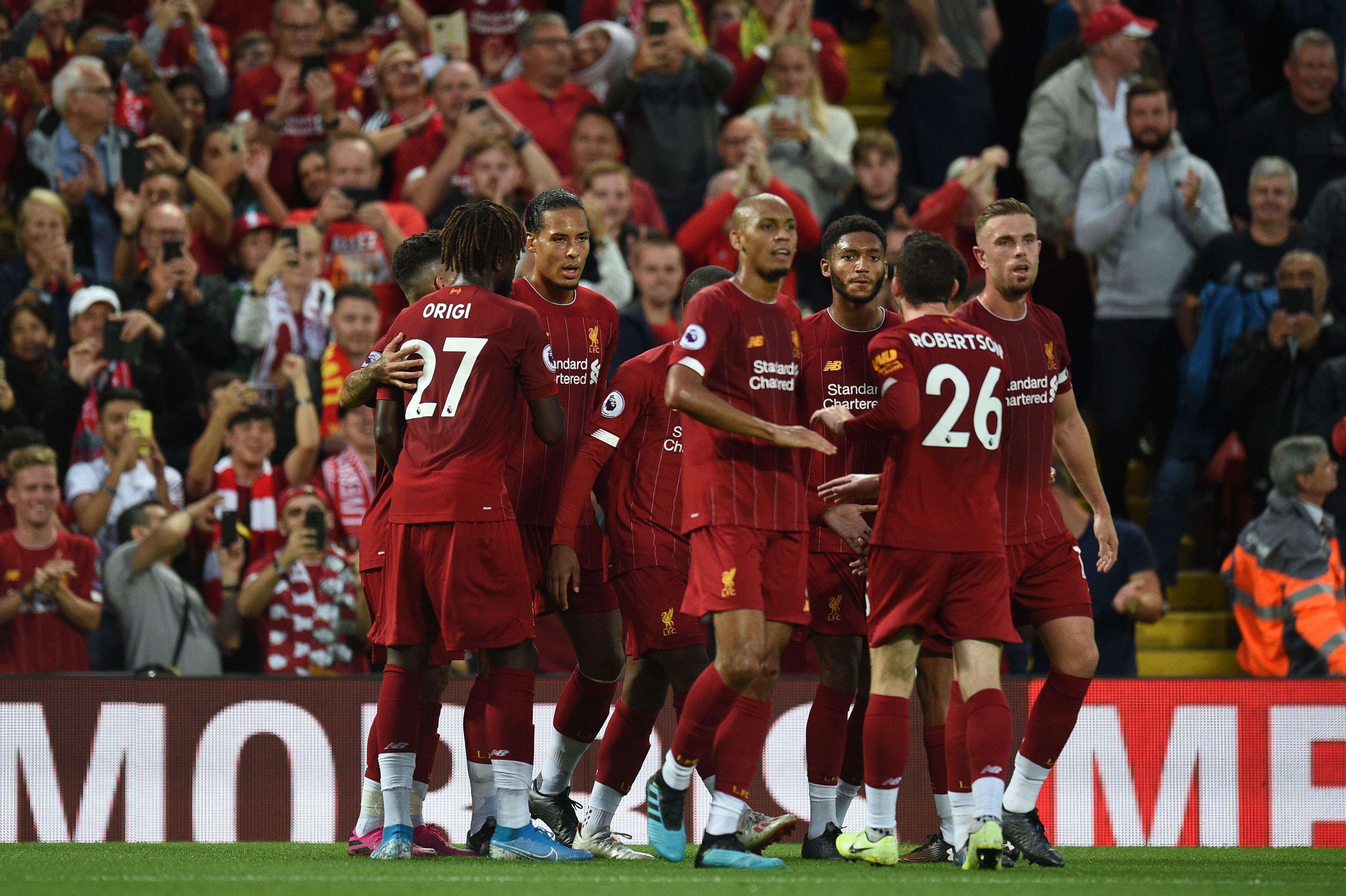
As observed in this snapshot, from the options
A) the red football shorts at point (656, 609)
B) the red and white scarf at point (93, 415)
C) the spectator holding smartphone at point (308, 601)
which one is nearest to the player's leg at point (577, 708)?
the red football shorts at point (656, 609)

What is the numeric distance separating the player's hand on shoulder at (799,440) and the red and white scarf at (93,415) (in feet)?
20.0

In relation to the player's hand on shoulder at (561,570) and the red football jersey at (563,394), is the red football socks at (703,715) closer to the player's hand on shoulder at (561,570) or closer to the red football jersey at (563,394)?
the player's hand on shoulder at (561,570)

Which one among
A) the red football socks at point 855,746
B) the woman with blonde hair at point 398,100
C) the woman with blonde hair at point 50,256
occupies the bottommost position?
the red football socks at point 855,746

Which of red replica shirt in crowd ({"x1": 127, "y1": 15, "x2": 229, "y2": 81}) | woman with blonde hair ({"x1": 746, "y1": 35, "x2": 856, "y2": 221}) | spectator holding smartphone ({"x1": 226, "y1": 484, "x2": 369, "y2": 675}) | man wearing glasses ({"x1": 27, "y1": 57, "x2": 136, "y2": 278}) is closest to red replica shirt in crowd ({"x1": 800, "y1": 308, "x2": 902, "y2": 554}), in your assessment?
spectator holding smartphone ({"x1": 226, "y1": 484, "x2": 369, "y2": 675})

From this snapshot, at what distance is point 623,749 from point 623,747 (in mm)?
12

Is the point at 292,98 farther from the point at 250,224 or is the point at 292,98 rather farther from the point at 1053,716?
the point at 1053,716

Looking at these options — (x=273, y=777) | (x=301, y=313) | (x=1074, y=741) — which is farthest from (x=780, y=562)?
(x=301, y=313)

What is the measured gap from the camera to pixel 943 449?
642 cm

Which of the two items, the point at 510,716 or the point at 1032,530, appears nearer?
the point at 510,716

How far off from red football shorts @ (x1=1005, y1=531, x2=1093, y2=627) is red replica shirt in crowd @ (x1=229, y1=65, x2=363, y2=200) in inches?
311

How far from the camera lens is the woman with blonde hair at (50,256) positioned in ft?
37.1

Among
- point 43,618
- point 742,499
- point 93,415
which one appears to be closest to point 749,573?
point 742,499

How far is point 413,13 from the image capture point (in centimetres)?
1381

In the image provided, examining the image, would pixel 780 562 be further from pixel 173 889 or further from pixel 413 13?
pixel 413 13
